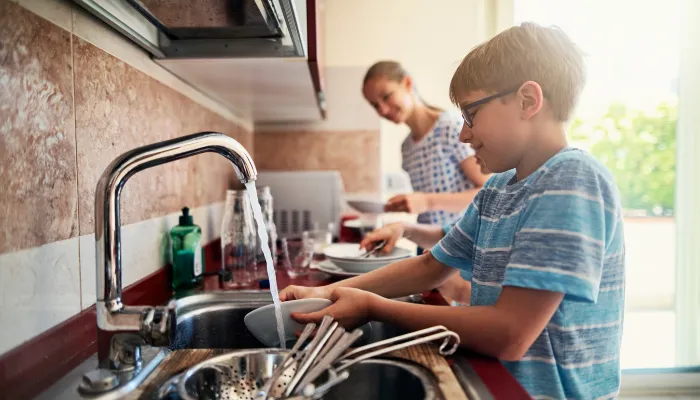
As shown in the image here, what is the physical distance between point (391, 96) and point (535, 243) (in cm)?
136

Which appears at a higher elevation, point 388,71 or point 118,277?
point 388,71

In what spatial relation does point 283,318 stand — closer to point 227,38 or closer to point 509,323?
point 509,323

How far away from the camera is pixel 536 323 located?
26.2 inches

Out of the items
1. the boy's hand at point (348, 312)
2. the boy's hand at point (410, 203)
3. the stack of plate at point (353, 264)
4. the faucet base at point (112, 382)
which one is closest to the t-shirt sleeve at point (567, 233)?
the boy's hand at point (348, 312)

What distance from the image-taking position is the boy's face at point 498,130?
808mm

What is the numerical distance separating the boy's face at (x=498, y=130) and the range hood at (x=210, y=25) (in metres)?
0.36

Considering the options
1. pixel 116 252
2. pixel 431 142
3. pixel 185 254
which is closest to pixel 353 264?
pixel 185 254

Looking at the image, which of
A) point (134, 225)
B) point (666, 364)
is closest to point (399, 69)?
point (134, 225)

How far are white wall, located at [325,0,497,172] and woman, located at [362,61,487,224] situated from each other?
3.02 ft

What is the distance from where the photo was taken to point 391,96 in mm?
1945

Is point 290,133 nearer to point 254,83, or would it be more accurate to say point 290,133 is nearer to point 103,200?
point 254,83

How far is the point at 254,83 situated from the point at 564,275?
1.05m

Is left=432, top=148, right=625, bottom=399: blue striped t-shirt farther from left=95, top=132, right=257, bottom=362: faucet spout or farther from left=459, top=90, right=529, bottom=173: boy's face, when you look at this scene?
left=95, top=132, right=257, bottom=362: faucet spout

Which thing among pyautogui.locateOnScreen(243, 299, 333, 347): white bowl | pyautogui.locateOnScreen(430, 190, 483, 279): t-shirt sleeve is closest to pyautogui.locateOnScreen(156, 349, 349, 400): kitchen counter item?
pyautogui.locateOnScreen(243, 299, 333, 347): white bowl
